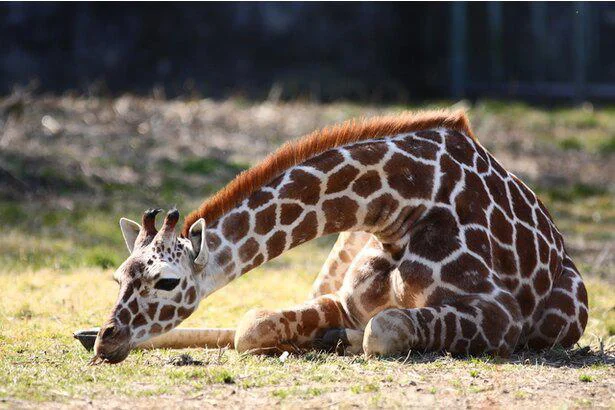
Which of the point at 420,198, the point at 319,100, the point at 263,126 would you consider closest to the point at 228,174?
the point at 263,126

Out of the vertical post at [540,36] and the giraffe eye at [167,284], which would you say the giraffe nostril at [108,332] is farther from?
the vertical post at [540,36]

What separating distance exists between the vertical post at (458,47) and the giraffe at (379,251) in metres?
13.2

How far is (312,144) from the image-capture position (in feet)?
22.9

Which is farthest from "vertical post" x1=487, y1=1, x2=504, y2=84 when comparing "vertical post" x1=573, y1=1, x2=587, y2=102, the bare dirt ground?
the bare dirt ground

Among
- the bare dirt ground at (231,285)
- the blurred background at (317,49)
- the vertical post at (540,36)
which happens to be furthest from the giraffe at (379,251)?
the vertical post at (540,36)

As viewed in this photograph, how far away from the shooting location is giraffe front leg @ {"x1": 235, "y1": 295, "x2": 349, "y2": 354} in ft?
22.6

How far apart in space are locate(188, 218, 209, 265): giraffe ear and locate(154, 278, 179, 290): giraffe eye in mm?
159

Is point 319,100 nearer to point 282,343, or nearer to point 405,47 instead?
point 405,47

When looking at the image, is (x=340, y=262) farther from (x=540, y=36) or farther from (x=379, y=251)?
(x=540, y=36)

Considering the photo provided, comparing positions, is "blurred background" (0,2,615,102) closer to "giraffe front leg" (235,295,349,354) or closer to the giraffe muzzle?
"giraffe front leg" (235,295,349,354)

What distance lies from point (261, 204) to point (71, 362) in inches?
54.3

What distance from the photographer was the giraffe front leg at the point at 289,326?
271 inches

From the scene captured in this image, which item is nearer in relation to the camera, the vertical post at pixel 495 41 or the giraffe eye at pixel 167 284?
the giraffe eye at pixel 167 284

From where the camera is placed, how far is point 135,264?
6.24 m
